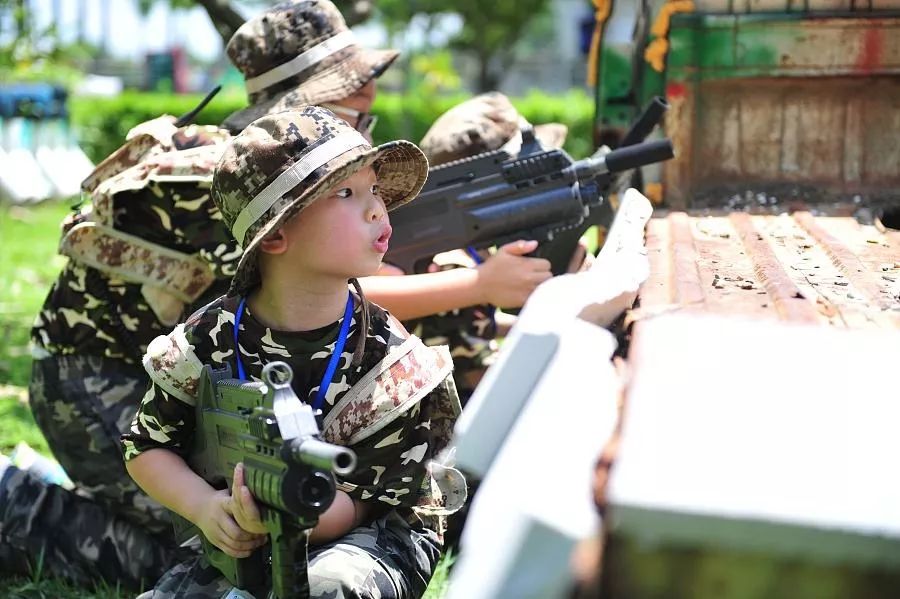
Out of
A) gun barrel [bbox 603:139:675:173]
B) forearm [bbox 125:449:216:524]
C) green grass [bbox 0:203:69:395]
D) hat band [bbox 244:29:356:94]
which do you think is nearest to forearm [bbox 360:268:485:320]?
gun barrel [bbox 603:139:675:173]

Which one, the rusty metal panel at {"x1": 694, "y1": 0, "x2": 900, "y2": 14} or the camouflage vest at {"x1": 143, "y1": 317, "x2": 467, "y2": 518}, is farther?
the rusty metal panel at {"x1": 694, "y1": 0, "x2": 900, "y2": 14}

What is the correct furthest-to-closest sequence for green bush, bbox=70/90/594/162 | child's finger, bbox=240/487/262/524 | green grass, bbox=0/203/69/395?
1. green bush, bbox=70/90/594/162
2. green grass, bbox=0/203/69/395
3. child's finger, bbox=240/487/262/524

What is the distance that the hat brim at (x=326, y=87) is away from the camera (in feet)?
10.1

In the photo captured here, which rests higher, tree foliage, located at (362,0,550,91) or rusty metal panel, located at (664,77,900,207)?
rusty metal panel, located at (664,77,900,207)

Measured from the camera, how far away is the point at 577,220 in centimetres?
322

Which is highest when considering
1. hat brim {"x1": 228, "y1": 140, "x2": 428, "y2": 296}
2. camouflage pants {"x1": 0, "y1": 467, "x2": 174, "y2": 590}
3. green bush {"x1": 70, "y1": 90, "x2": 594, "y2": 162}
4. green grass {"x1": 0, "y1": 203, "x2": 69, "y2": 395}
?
hat brim {"x1": 228, "y1": 140, "x2": 428, "y2": 296}

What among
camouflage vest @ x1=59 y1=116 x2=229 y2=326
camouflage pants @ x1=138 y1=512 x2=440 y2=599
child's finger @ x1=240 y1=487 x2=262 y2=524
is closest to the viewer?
child's finger @ x1=240 y1=487 x2=262 y2=524

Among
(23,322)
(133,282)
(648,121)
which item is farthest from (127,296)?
(23,322)

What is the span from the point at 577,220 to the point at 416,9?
3212 centimetres

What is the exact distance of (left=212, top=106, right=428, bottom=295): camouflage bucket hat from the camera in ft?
6.71

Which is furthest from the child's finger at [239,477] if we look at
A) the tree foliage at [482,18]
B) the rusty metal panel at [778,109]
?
the tree foliage at [482,18]

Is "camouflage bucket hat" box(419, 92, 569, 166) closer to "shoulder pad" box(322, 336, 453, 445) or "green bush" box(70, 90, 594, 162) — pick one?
"shoulder pad" box(322, 336, 453, 445)

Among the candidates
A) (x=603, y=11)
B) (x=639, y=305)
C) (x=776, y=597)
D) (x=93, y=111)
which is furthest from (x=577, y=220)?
(x=93, y=111)

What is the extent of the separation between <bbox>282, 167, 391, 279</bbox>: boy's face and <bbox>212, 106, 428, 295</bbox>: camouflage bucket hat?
0.14 ft
